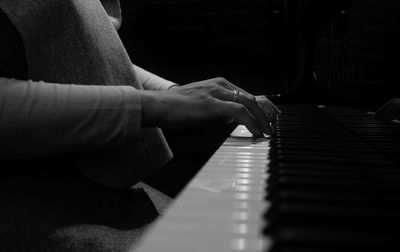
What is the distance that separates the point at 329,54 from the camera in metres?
2.01

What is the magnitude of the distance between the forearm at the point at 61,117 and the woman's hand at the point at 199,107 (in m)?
0.03

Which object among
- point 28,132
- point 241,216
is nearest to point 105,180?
point 28,132

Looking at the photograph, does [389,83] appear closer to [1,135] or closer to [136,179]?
[136,179]

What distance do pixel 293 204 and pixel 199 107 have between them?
0.43 m

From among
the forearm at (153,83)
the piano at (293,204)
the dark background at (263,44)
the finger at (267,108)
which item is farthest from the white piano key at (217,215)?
the dark background at (263,44)

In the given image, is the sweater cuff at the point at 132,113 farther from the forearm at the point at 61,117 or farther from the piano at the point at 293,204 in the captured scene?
the piano at the point at 293,204

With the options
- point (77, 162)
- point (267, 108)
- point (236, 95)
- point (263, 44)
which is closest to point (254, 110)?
point (236, 95)

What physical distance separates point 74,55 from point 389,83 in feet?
5.57

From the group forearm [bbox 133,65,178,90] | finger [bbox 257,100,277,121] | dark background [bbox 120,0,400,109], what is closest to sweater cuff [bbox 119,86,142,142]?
finger [bbox 257,100,277,121]

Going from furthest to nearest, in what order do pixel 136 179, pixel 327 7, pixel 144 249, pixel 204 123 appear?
pixel 327 7, pixel 136 179, pixel 204 123, pixel 144 249

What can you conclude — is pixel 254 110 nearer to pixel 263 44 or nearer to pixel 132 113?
pixel 132 113

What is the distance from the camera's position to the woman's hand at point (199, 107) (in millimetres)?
668

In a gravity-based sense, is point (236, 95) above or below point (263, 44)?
above

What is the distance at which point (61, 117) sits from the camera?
0.60 metres
